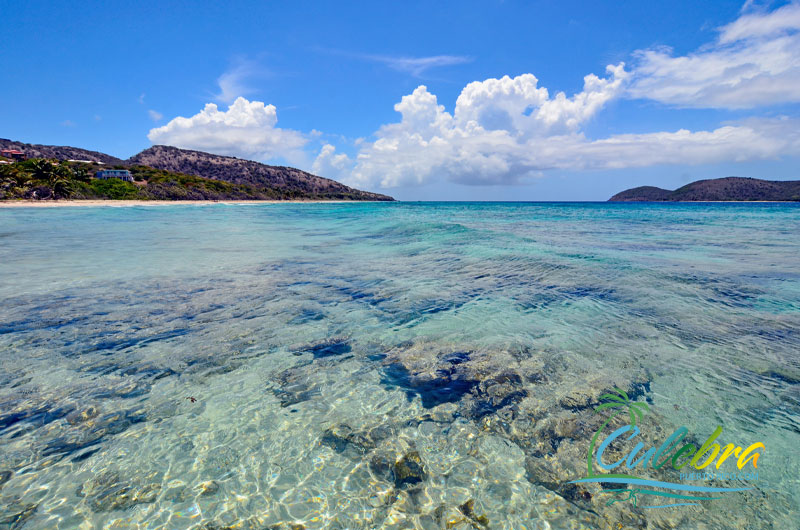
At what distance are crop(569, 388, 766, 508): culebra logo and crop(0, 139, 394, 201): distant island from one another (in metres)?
86.2

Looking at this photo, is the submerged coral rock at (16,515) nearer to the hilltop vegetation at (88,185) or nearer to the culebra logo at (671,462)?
the culebra logo at (671,462)

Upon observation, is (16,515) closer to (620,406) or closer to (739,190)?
(620,406)

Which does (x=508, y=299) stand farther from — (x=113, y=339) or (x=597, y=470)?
(x=113, y=339)

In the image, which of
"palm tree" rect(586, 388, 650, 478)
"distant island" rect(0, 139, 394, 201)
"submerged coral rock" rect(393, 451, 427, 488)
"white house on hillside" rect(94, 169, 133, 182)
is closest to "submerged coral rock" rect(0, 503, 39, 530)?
"submerged coral rock" rect(393, 451, 427, 488)

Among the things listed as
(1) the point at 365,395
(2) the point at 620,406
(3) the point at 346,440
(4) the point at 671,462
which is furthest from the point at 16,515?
(2) the point at 620,406

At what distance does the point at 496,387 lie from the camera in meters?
5.07

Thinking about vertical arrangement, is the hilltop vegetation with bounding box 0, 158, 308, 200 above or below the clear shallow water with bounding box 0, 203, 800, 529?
above

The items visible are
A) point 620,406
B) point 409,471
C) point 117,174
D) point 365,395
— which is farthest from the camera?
point 117,174

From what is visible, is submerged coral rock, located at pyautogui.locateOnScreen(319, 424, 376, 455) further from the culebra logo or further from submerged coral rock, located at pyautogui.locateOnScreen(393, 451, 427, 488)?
the culebra logo

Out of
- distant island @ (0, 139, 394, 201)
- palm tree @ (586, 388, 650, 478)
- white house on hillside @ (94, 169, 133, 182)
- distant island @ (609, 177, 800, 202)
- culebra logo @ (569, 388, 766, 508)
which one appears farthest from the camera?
distant island @ (609, 177, 800, 202)

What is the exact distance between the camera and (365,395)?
488 cm

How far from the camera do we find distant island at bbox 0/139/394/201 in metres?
65.6

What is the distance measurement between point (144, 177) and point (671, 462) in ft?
419

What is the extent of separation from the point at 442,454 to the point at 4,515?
12.5ft
